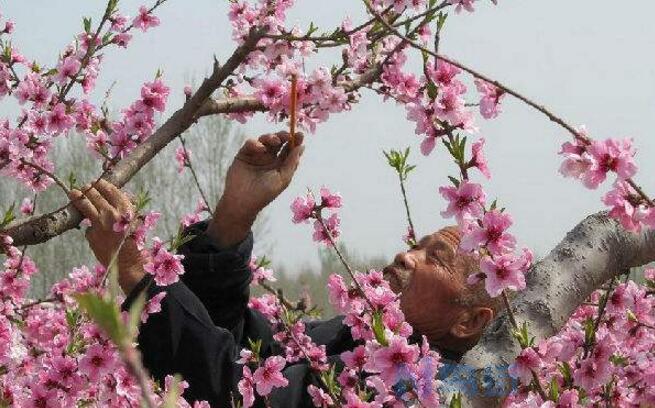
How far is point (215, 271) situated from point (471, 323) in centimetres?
96

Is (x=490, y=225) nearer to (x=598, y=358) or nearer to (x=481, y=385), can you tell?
(x=481, y=385)

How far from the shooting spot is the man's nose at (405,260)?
2947 millimetres

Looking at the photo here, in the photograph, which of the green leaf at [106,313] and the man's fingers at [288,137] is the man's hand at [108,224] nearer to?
the man's fingers at [288,137]

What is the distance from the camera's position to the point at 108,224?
8.03 ft

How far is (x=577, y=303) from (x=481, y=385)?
0.45 meters

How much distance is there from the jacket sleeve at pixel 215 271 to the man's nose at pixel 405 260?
0.53 meters

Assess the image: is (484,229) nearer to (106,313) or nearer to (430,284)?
(430,284)

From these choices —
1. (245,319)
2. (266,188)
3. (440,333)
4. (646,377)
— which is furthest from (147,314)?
(646,377)

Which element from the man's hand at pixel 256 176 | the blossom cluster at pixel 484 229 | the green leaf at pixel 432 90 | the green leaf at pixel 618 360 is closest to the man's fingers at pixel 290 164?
the man's hand at pixel 256 176

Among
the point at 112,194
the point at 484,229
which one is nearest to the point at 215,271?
the point at 112,194

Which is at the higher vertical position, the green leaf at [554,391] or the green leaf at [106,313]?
the green leaf at [554,391]

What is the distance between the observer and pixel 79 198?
7.99ft

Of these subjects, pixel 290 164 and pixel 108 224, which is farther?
pixel 290 164

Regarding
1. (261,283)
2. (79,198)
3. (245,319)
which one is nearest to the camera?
(79,198)
